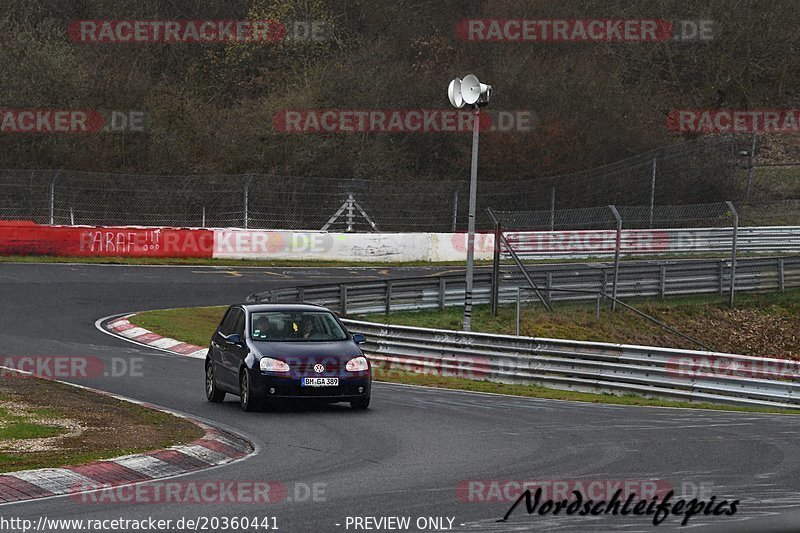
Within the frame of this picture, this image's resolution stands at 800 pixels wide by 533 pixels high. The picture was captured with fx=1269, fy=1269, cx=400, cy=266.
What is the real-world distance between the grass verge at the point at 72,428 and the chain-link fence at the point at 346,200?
79.4 ft

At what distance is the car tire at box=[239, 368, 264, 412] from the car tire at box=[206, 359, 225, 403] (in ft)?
3.13

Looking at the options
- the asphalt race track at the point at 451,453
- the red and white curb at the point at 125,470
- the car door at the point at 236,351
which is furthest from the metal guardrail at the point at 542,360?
the red and white curb at the point at 125,470

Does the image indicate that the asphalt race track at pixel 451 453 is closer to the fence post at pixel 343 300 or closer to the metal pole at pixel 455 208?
the fence post at pixel 343 300

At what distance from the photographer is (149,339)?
24.7m

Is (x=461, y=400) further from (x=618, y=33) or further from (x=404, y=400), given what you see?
(x=618, y=33)

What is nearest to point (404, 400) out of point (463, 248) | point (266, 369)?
point (266, 369)

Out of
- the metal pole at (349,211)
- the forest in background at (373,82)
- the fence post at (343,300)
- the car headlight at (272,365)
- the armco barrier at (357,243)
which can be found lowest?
the car headlight at (272,365)

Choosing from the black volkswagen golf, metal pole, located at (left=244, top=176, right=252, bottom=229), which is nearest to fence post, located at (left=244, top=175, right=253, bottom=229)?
metal pole, located at (left=244, top=176, right=252, bottom=229)

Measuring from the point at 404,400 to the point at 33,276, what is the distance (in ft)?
61.3

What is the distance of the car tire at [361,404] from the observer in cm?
1557

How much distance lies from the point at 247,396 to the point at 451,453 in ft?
14.7

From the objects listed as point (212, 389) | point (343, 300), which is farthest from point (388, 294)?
point (212, 389)

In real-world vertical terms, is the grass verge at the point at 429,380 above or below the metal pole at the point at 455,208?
below

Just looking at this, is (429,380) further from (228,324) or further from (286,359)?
(286,359)
